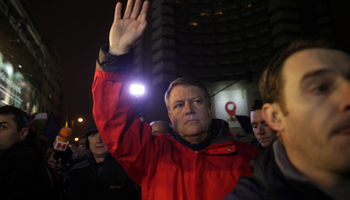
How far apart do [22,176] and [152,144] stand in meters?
1.67

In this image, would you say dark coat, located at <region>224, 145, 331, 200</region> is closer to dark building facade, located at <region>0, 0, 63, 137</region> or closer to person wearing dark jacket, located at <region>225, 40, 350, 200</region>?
person wearing dark jacket, located at <region>225, 40, 350, 200</region>

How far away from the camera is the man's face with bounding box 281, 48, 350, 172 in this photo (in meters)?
0.82

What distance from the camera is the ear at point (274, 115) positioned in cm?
104

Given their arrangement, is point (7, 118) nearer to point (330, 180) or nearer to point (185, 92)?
point (185, 92)

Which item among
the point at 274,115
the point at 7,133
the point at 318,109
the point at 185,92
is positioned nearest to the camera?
the point at 318,109

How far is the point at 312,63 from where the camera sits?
0.94 m

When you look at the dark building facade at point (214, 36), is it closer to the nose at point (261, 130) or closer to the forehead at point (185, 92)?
the nose at point (261, 130)

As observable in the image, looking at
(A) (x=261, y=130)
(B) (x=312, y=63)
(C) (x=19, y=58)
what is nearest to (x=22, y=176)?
(B) (x=312, y=63)

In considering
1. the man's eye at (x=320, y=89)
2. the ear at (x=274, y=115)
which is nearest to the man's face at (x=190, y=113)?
the ear at (x=274, y=115)

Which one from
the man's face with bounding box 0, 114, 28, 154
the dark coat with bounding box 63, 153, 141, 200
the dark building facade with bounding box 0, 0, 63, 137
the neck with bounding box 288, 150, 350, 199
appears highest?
the dark building facade with bounding box 0, 0, 63, 137

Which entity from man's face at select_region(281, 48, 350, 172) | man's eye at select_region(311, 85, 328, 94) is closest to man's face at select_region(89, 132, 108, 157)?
man's face at select_region(281, 48, 350, 172)

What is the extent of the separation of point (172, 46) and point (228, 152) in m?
41.2

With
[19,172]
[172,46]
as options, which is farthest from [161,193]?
[172,46]

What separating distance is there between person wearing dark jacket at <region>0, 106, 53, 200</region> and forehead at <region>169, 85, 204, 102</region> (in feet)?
6.40
